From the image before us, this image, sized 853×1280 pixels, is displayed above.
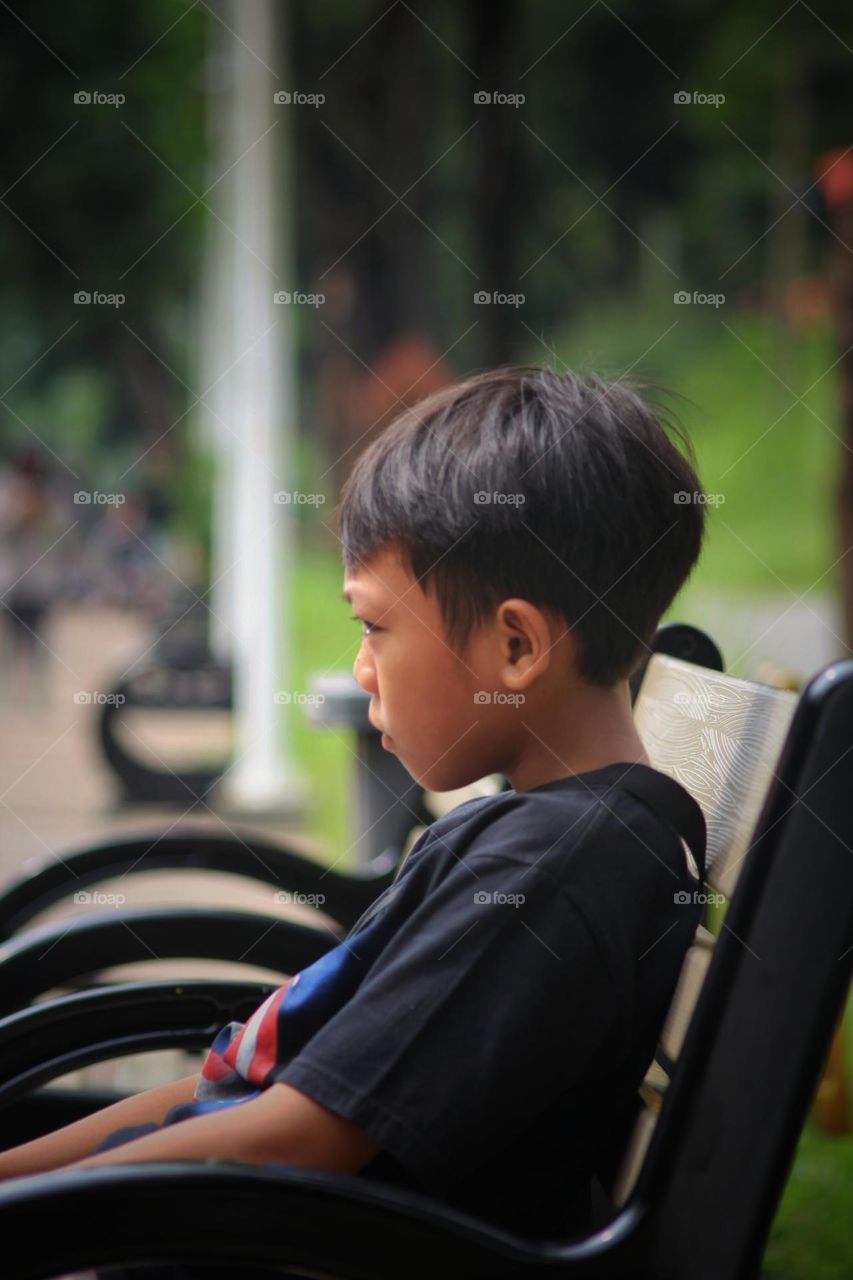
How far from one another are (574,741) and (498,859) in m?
0.20

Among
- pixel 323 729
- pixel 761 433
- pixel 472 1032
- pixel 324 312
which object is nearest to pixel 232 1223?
pixel 472 1032

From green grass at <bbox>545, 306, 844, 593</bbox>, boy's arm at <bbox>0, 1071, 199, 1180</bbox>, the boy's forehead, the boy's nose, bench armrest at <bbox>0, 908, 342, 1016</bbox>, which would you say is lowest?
boy's arm at <bbox>0, 1071, 199, 1180</bbox>

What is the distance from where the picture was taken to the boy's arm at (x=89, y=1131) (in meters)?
1.57

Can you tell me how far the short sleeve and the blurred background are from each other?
649 mm

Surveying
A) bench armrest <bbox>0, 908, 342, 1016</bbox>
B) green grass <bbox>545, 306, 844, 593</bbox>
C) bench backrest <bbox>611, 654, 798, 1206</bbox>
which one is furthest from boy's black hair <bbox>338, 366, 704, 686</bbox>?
green grass <bbox>545, 306, 844, 593</bbox>

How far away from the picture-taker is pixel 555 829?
1.29m

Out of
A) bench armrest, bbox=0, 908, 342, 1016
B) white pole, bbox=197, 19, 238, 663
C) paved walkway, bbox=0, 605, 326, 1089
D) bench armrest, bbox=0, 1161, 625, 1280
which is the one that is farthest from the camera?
white pole, bbox=197, 19, 238, 663

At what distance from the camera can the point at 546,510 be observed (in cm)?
144

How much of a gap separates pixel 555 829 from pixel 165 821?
6225 mm

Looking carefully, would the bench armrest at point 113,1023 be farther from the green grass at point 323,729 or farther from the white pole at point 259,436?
the white pole at point 259,436

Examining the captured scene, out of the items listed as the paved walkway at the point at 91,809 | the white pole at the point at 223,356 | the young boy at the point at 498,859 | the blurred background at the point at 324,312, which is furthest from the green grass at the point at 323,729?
the white pole at the point at 223,356

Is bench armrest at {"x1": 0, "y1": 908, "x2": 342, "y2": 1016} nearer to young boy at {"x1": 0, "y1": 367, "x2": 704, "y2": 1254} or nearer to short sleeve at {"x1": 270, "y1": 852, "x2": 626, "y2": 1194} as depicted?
young boy at {"x1": 0, "y1": 367, "x2": 704, "y2": 1254}

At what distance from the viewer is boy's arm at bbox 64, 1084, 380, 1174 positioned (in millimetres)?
1213

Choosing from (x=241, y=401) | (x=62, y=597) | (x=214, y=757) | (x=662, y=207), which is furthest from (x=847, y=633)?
(x=662, y=207)
